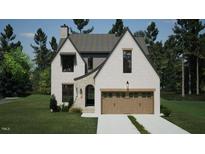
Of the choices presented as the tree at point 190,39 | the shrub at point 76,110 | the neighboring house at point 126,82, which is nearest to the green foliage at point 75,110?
the shrub at point 76,110

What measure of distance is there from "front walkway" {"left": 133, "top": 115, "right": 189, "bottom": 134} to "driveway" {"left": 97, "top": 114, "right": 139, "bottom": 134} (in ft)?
3.08

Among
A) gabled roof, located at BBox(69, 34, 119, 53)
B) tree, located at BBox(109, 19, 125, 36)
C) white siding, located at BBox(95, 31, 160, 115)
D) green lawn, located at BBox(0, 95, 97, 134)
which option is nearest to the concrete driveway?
green lawn, located at BBox(0, 95, 97, 134)

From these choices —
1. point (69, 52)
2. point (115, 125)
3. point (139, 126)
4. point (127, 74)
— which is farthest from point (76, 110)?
point (139, 126)

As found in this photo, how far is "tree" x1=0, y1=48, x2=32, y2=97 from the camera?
48.6 meters

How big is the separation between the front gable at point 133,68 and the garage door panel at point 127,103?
0.90 m

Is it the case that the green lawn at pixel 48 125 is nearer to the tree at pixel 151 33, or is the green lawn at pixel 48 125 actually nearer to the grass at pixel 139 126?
the grass at pixel 139 126

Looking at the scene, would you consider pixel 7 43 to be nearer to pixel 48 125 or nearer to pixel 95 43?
pixel 95 43

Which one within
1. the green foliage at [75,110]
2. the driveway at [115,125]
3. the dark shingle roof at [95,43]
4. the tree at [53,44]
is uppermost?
Answer: the tree at [53,44]

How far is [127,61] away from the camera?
2805cm

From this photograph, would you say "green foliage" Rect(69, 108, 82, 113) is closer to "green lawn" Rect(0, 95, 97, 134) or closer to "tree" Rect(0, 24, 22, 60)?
"green lawn" Rect(0, 95, 97, 134)

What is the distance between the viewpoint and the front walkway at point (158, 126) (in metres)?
19.3
